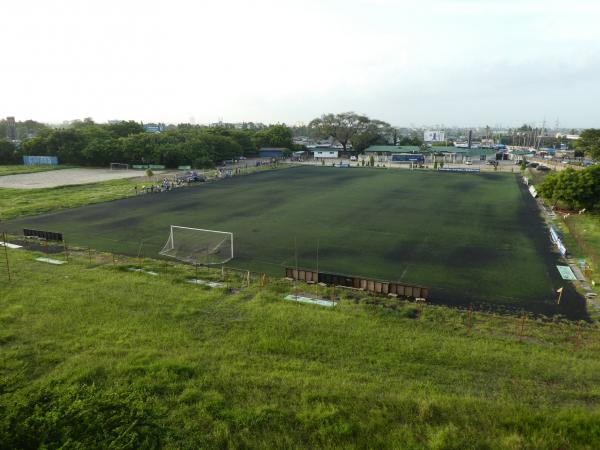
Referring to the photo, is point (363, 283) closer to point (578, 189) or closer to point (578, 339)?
point (578, 339)

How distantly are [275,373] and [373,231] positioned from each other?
19.8m

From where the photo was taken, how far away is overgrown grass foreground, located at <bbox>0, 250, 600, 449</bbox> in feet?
28.2

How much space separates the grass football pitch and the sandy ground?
1833 cm

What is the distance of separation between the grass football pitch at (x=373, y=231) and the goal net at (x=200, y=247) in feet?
2.96

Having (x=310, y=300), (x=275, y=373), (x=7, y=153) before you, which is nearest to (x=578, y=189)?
(x=310, y=300)

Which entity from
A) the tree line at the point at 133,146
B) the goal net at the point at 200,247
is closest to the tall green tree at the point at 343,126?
the tree line at the point at 133,146

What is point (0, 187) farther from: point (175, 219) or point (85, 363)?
point (85, 363)

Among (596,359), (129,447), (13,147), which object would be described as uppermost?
(13,147)

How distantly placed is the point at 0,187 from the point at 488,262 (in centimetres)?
5620

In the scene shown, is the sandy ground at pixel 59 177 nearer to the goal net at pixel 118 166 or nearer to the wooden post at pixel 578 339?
the goal net at pixel 118 166

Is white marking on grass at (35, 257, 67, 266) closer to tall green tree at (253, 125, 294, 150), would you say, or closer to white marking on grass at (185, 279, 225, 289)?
white marking on grass at (185, 279, 225, 289)

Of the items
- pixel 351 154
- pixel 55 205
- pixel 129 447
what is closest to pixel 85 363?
pixel 129 447

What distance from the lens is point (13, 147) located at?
263 feet

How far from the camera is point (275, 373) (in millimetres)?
11531
